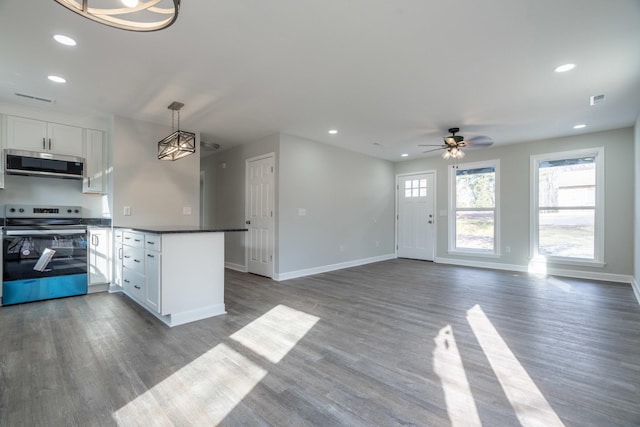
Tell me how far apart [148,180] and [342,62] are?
3.40 metres

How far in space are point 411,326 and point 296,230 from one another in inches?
109

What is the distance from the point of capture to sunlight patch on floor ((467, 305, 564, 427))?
162 centimetres

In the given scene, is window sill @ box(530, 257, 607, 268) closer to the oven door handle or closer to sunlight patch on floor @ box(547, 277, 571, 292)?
sunlight patch on floor @ box(547, 277, 571, 292)

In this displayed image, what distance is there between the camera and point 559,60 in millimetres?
2734

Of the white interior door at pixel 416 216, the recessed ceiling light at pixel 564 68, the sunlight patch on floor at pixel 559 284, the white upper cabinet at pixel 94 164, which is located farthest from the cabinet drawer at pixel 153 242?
the white interior door at pixel 416 216


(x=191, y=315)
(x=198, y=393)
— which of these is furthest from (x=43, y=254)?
(x=198, y=393)

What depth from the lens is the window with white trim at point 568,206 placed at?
16.8ft

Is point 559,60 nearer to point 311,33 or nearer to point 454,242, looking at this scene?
point 311,33

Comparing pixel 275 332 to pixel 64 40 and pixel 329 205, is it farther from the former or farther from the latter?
pixel 329 205

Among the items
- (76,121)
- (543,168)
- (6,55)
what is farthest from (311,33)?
(543,168)

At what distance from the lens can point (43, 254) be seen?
3650 millimetres

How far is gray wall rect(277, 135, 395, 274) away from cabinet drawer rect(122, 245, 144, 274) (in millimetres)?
2130

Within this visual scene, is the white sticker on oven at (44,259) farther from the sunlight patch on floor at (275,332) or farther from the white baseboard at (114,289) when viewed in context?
the sunlight patch on floor at (275,332)

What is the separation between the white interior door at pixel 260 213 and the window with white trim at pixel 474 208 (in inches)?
167
